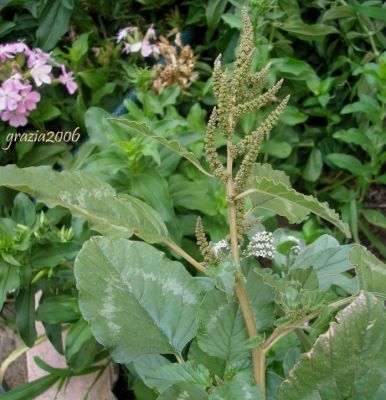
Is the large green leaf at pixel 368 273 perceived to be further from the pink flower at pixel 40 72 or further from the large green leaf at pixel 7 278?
the pink flower at pixel 40 72

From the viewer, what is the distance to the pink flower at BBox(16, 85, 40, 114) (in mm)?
1676

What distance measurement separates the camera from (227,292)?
728mm

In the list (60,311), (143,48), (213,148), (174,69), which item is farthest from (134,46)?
(213,148)

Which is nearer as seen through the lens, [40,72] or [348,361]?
[348,361]

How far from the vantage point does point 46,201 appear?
2.40ft

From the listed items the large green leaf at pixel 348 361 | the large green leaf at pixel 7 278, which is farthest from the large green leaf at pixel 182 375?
the large green leaf at pixel 7 278

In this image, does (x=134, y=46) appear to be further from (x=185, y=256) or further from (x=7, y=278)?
(x=185, y=256)

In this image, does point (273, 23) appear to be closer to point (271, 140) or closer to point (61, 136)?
point (271, 140)

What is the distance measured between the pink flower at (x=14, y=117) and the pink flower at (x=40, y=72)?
0.11 m

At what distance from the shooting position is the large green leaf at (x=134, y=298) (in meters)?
0.79

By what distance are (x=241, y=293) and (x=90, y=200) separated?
224 mm

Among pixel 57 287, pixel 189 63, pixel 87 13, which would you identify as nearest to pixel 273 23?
pixel 189 63

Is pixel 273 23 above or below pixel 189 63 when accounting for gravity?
above

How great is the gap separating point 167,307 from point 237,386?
17 centimetres
